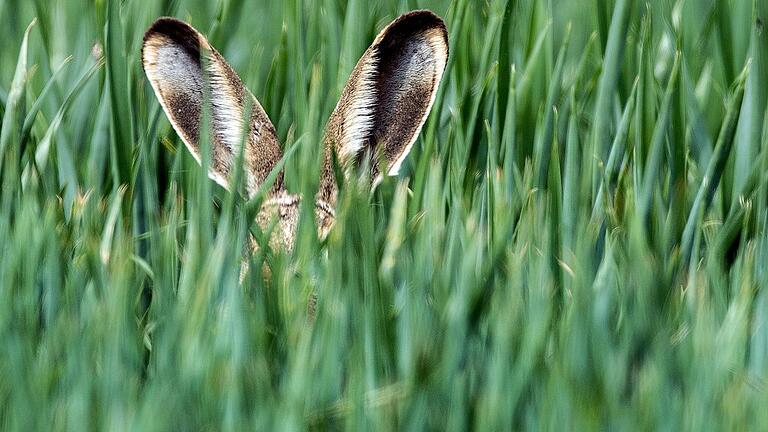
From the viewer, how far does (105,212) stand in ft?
5.65

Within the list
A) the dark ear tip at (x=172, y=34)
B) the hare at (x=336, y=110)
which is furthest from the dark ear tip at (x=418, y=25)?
the dark ear tip at (x=172, y=34)

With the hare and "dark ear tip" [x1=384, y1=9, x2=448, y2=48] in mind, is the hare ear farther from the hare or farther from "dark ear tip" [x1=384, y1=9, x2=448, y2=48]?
"dark ear tip" [x1=384, y1=9, x2=448, y2=48]

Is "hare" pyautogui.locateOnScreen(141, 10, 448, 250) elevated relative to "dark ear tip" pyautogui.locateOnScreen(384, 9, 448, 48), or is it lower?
lower

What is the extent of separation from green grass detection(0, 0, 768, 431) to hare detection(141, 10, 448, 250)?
0.24 ft

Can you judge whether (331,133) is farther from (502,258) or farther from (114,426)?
(114,426)

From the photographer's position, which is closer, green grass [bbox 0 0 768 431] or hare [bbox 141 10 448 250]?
green grass [bbox 0 0 768 431]

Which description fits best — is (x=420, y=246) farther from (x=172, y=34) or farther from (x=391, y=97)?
(x=172, y=34)

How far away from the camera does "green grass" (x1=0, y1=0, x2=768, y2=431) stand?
107cm

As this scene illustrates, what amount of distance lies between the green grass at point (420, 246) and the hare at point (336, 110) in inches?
2.9

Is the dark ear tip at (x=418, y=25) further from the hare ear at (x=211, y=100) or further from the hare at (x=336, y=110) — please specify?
the hare ear at (x=211, y=100)

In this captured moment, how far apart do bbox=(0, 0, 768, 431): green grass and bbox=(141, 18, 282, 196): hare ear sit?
0.08m

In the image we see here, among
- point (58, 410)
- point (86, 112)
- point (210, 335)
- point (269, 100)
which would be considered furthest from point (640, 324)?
point (86, 112)

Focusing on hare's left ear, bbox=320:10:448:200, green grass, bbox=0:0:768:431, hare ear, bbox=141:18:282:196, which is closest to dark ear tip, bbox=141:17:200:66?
hare ear, bbox=141:18:282:196

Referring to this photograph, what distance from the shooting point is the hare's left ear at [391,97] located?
1.63 meters
